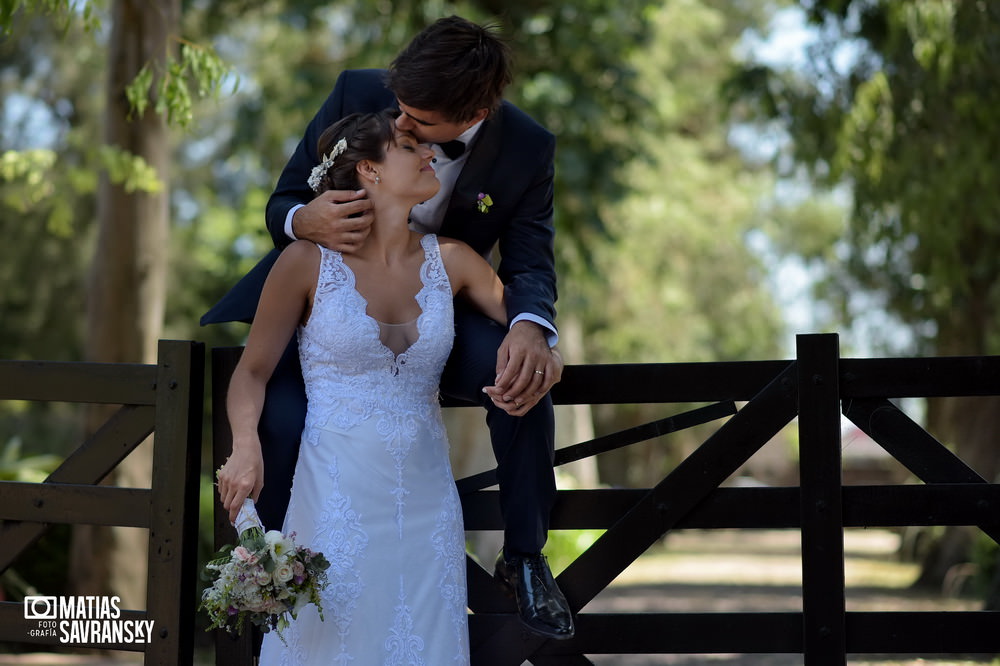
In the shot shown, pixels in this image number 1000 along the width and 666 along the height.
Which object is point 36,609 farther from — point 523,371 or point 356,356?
point 523,371

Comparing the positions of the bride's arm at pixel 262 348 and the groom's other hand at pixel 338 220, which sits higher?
the groom's other hand at pixel 338 220

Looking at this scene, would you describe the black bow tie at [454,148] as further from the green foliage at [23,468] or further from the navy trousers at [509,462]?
the green foliage at [23,468]

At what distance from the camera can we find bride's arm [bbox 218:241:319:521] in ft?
10.9

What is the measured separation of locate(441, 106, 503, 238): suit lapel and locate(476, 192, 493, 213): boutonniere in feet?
0.06

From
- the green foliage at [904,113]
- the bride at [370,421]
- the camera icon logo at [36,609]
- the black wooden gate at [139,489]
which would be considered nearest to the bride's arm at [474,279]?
the bride at [370,421]

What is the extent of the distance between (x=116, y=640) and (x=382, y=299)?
148cm

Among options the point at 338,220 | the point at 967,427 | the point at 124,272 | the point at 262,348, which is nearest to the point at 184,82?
the point at 338,220

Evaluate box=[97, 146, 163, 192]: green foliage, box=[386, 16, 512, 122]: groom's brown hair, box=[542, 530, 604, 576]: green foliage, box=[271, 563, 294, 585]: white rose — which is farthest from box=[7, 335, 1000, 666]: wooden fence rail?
box=[542, 530, 604, 576]: green foliage

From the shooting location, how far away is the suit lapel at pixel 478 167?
382 cm

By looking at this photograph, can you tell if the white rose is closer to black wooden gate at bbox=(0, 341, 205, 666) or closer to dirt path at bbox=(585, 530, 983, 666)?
black wooden gate at bbox=(0, 341, 205, 666)

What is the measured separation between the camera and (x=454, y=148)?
3.82 meters

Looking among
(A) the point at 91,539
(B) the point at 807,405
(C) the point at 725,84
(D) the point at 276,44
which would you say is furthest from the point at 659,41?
(B) the point at 807,405

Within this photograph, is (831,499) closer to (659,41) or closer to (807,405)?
(807,405)

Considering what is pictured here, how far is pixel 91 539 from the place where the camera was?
28.0ft
